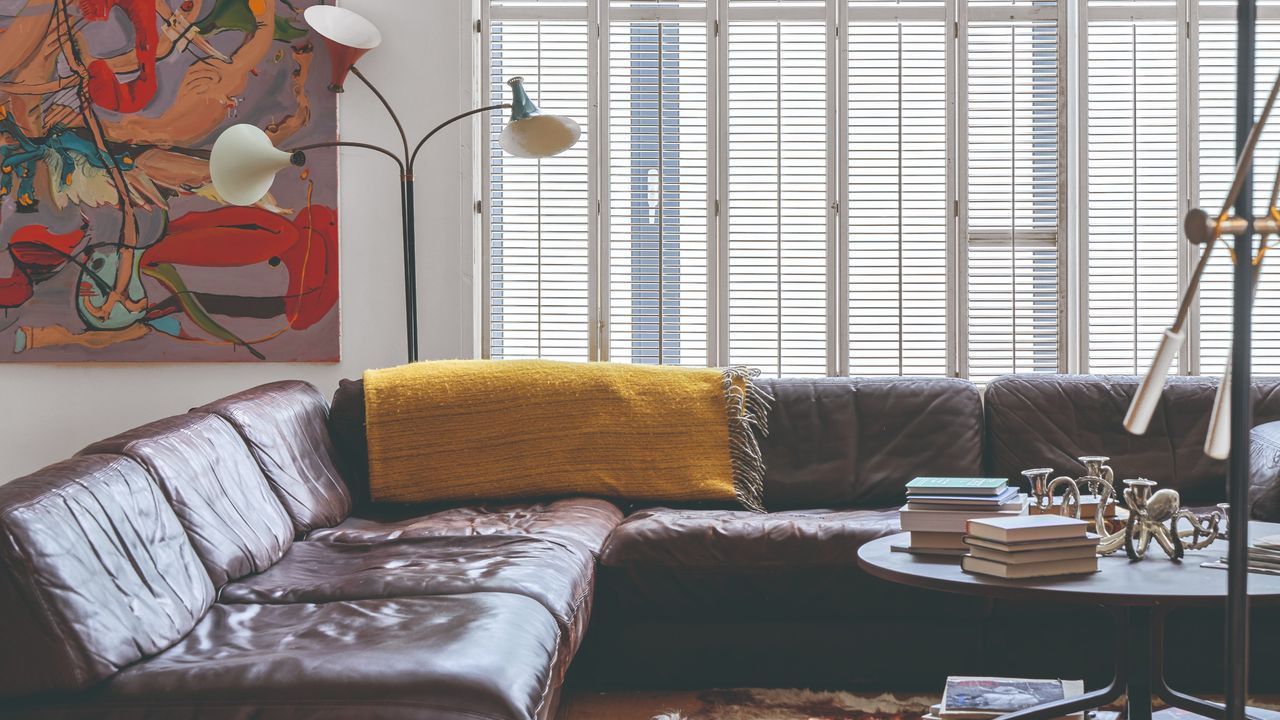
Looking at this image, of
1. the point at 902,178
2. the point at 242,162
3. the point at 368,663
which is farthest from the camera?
the point at 902,178

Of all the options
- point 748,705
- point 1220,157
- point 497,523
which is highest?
point 1220,157

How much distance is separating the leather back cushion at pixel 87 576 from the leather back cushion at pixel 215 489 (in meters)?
0.08

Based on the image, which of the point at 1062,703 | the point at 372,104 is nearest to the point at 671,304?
the point at 372,104

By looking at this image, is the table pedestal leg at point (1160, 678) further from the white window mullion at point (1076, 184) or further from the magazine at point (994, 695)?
the white window mullion at point (1076, 184)

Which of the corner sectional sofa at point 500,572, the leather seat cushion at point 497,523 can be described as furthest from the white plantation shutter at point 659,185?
the leather seat cushion at point 497,523

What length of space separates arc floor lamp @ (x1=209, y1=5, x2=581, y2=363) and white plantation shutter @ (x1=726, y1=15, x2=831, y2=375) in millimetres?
732

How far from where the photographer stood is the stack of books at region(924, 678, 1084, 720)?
1869mm

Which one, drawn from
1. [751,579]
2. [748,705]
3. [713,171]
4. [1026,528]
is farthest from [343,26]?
[1026,528]

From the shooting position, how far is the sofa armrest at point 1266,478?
8.45 feet

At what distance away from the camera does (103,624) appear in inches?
57.9

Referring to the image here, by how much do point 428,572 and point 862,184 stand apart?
224cm

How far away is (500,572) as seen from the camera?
6.63ft

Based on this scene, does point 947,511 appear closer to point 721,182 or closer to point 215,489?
point 215,489

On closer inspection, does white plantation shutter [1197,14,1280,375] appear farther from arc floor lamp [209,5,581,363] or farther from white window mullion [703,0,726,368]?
arc floor lamp [209,5,581,363]
